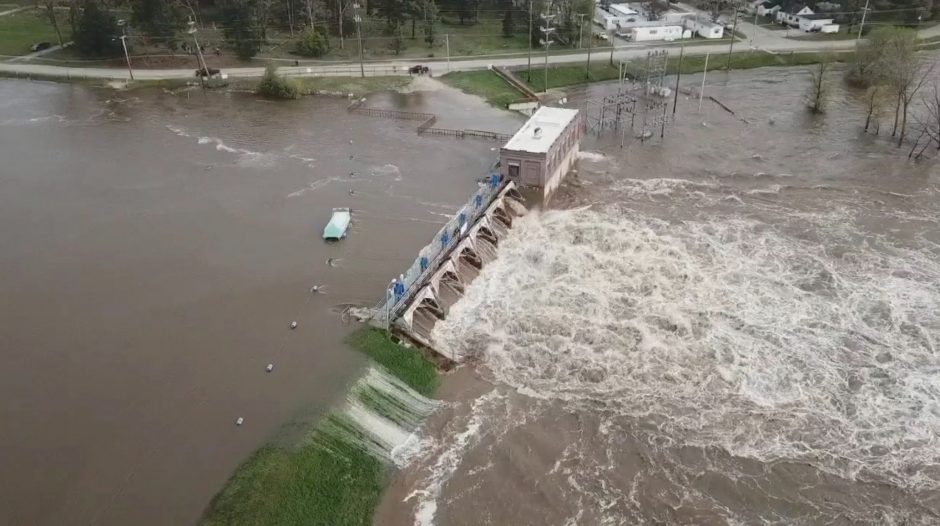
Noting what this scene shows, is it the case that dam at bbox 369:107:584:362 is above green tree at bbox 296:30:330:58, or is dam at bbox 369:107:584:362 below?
below

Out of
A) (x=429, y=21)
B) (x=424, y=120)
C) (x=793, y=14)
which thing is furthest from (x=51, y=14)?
(x=793, y=14)

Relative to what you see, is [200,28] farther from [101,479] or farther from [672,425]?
[672,425]

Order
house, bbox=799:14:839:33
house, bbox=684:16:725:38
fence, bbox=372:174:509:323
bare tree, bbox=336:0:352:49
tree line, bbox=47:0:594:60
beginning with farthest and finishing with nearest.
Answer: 1. house, bbox=799:14:839:33
2. house, bbox=684:16:725:38
3. bare tree, bbox=336:0:352:49
4. tree line, bbox=47:0:594:60
5. fence, bbox=372:174:509:323

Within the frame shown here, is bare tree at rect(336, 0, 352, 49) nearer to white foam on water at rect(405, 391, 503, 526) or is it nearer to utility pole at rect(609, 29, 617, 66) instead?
utility pole at rect(609, 29, 617, 66)

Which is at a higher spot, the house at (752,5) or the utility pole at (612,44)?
the house at (752,5)

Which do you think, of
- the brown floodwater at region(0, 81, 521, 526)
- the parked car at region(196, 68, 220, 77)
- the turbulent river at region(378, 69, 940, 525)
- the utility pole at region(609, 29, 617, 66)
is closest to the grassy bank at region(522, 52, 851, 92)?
the utility pole at region(609, 29, 617, 66)

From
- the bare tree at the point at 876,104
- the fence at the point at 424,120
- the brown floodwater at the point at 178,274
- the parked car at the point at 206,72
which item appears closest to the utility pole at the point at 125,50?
the parked car at the point at 206,72

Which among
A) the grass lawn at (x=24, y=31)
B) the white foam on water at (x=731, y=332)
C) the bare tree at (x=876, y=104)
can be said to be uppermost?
the grass lawn at (x=24, y=31)

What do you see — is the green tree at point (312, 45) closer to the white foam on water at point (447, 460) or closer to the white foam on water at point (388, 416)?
the white foam on water at point (388, 416)
